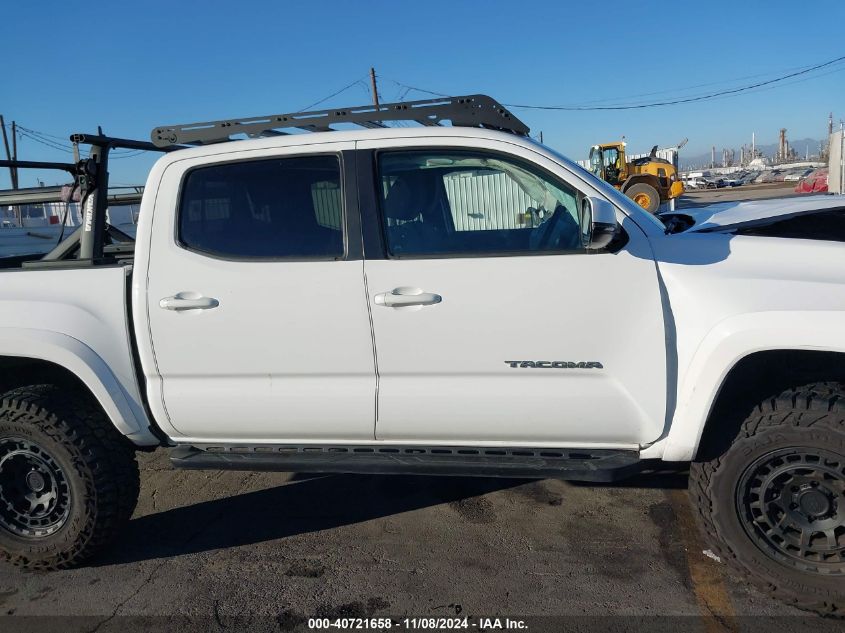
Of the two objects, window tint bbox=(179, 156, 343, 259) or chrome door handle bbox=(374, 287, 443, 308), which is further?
window tint bbox=(179, 156, 343, 259)

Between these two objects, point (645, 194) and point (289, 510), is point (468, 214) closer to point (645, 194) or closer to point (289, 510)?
point (289, 510)

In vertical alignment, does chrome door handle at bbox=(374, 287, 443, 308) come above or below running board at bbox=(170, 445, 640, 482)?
above

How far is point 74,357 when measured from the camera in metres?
3.21

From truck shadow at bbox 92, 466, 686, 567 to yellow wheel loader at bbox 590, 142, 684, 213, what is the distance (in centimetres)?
2059

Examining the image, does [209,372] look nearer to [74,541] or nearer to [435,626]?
[74,541]

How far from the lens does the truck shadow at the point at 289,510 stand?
377 centimetres

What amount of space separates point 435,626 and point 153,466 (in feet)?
9.55

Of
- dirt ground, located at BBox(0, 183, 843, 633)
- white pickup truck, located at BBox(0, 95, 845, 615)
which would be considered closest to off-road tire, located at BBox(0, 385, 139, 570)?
white pickup truck, located at BBox(0, 95, 845, 615)

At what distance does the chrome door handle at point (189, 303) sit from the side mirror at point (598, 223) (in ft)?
5.58

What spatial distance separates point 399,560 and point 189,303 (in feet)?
5.45

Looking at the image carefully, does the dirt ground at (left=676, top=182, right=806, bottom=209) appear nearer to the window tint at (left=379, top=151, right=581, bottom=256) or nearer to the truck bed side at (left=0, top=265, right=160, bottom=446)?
the window tint at (left=379, top=151, right=581, bottom=256)

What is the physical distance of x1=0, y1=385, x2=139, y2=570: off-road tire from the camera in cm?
333

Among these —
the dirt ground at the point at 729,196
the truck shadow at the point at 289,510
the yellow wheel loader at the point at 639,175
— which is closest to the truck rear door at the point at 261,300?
the truck shadow at the point at 289,510

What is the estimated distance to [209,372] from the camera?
323 cm
